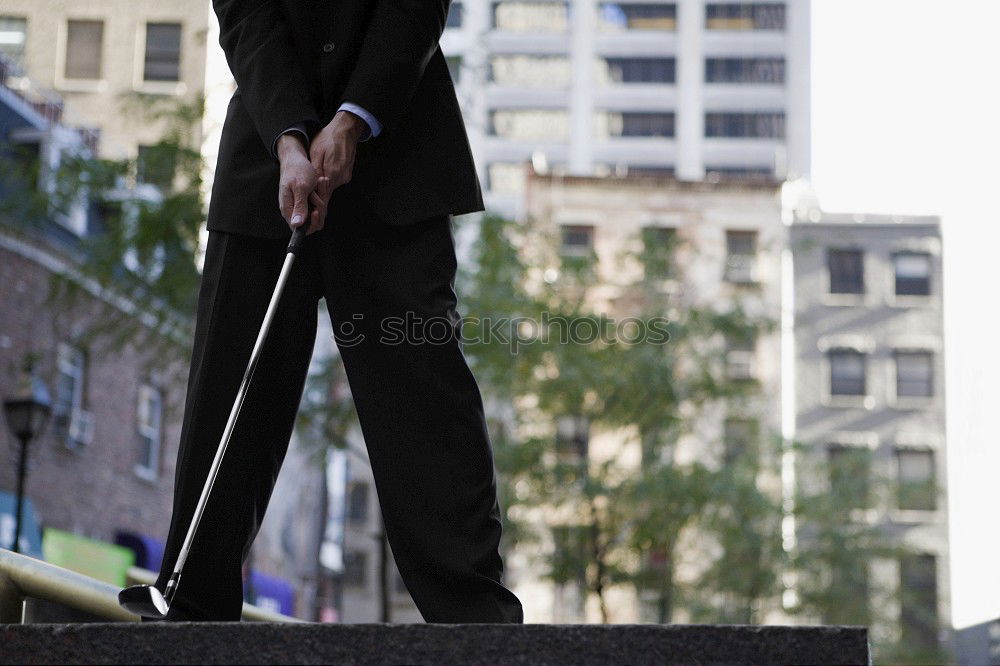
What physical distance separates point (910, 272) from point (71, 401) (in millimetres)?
31915


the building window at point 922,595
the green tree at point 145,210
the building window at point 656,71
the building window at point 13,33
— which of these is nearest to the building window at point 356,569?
the building window at point 922,595

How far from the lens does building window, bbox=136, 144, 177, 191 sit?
16.8 metres

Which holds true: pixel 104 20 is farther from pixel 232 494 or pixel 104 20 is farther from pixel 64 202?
pixel 232 494

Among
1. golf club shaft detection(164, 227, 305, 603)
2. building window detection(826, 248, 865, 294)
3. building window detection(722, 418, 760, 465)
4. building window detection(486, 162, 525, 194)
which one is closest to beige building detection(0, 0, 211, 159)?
building window detection(722, 418, 760, 465)

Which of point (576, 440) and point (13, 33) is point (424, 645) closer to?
point (576, 440)

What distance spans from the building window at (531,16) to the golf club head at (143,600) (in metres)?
62.9

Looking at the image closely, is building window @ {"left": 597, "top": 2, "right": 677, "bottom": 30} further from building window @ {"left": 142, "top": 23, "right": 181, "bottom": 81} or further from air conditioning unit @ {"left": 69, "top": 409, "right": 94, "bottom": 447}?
air conditioning unit @ {"left": 69, "top": 409, "right": 94, "bottom": 447}

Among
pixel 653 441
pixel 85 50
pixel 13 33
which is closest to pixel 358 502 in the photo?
pixel 85 50

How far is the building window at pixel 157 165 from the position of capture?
55.0 ft

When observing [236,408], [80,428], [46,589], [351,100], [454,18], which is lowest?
[46,589]

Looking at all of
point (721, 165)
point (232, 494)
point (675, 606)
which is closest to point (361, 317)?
point (232, 494)

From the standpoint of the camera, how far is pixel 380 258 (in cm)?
316

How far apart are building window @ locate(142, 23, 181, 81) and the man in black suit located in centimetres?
3356

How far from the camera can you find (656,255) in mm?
25547
